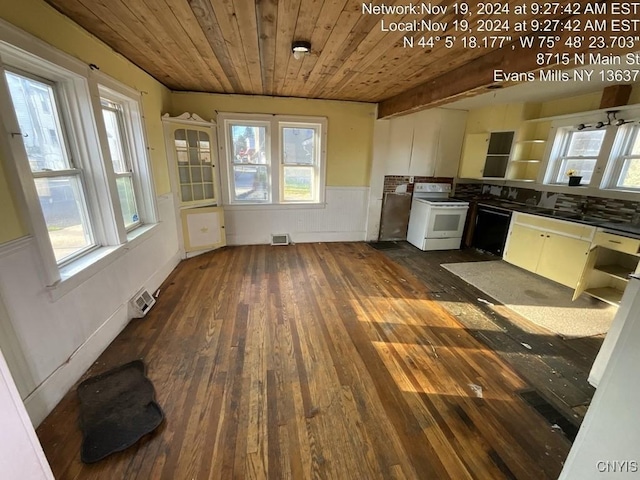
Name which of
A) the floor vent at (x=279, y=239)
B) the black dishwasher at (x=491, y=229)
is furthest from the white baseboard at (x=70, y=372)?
the black dishwasher at (x=491, y=229)

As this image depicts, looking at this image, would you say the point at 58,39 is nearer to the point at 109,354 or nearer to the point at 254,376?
the point at 109,354

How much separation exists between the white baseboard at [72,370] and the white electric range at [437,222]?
4399 mm

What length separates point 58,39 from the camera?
182 cm

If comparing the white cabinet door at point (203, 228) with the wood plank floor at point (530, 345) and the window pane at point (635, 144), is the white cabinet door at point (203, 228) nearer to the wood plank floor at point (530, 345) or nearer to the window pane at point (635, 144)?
the wood plank floor at point (530, 345)

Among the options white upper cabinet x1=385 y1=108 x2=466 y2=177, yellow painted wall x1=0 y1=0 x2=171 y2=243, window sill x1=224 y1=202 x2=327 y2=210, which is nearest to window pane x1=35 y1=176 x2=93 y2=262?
yellow painted wall x1=0 y1=0 x2=171 y2=243

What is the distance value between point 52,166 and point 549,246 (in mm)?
5233

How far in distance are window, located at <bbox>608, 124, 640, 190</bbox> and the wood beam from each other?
1315 millimetres

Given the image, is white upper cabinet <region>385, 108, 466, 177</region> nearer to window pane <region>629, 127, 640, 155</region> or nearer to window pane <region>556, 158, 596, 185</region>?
window pane <region>556, 158, 596, 185</region>

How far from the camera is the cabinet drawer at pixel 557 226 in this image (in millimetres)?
3091

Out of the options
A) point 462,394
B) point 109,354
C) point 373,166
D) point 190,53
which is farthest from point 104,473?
point 373,166

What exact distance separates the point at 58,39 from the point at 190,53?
3.28ft

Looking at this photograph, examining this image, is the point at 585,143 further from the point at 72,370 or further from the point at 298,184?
the point at 72,370

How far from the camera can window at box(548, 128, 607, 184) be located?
3.54 meters

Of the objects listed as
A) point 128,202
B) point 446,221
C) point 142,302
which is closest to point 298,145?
point 128,202
